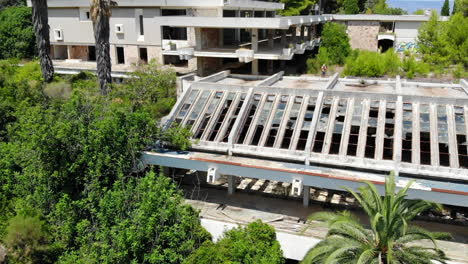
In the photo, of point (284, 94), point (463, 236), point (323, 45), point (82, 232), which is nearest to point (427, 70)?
point (323, 45)

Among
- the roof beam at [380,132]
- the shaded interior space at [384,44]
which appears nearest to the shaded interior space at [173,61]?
the roof beam at [380,132]

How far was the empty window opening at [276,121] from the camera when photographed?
967 inches

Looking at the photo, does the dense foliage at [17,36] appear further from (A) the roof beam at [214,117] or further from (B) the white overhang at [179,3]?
(A) the roof beam at [214,117]

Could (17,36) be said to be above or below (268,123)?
above

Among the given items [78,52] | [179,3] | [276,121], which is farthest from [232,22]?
[78,52]

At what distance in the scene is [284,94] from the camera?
2695cm

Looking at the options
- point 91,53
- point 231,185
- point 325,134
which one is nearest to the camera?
point 325,134

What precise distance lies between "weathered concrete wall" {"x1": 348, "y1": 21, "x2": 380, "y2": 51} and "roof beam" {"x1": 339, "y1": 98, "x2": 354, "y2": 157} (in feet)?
136

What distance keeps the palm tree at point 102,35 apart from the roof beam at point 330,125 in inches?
678

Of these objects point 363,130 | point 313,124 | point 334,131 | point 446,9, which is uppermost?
point 446,9

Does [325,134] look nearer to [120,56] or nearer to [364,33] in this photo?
[120,56]

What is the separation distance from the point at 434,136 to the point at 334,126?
17.5 ft

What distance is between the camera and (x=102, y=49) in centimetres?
3203

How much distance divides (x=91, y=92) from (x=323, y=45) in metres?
33.5
